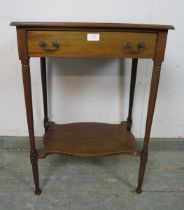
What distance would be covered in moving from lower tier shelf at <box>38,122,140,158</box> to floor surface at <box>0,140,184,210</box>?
8.1 inches

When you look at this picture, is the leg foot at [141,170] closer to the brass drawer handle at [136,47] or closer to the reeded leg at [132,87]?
the reeded leg at [132,87]

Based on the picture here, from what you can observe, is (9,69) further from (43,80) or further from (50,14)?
(50,14)

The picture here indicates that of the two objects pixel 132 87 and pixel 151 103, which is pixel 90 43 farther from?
pixel 132 87

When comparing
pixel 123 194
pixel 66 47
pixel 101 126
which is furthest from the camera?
pixel 101 126

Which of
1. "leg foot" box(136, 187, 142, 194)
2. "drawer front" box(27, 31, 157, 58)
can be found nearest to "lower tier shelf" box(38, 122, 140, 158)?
"leg foot" box(136, 187, 142, 194)

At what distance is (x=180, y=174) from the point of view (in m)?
1.43

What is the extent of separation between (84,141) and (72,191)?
0.26m

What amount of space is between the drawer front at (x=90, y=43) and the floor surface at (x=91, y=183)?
27.8 inches

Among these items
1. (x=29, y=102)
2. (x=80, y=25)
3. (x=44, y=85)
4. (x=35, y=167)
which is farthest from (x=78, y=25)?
(x=35, y=167)

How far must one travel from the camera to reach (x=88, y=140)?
4.43ft

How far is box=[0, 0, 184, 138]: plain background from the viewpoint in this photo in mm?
1325

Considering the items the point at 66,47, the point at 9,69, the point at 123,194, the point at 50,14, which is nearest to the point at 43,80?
the point at 9,69

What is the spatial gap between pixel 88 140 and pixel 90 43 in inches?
22.8

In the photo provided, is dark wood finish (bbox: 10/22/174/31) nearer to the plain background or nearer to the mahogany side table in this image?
the mahogany side table
